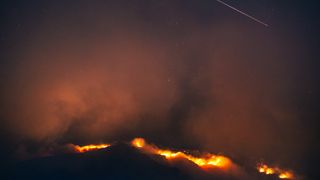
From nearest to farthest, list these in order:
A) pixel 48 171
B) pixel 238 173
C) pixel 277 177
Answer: pixel 277 177 < pixel 238 173 < pixel 48 171

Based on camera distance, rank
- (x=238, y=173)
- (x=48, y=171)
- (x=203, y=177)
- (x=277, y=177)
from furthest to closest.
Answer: (x=48, y=171), (x=203, y=177), (x=238, y=173), (x=277, y=177)

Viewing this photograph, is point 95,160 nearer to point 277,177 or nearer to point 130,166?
point 130,166

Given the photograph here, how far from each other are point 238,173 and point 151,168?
14.8m

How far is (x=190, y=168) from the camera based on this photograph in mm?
48469

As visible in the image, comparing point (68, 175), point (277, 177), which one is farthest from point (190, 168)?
point (68, 175)

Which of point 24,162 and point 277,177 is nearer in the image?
point 277,177

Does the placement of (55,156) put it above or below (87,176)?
above

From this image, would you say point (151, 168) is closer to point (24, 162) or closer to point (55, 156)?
point (55, 156)

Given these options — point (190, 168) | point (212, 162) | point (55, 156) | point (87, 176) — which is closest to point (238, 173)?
point (212, 162)

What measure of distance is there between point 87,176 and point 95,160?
4.08 metres

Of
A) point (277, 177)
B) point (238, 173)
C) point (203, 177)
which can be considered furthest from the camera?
point (203, 177)

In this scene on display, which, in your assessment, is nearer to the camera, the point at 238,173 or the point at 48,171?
the point at 238,173

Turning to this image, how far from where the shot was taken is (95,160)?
171 feet

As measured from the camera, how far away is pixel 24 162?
52750 mm
